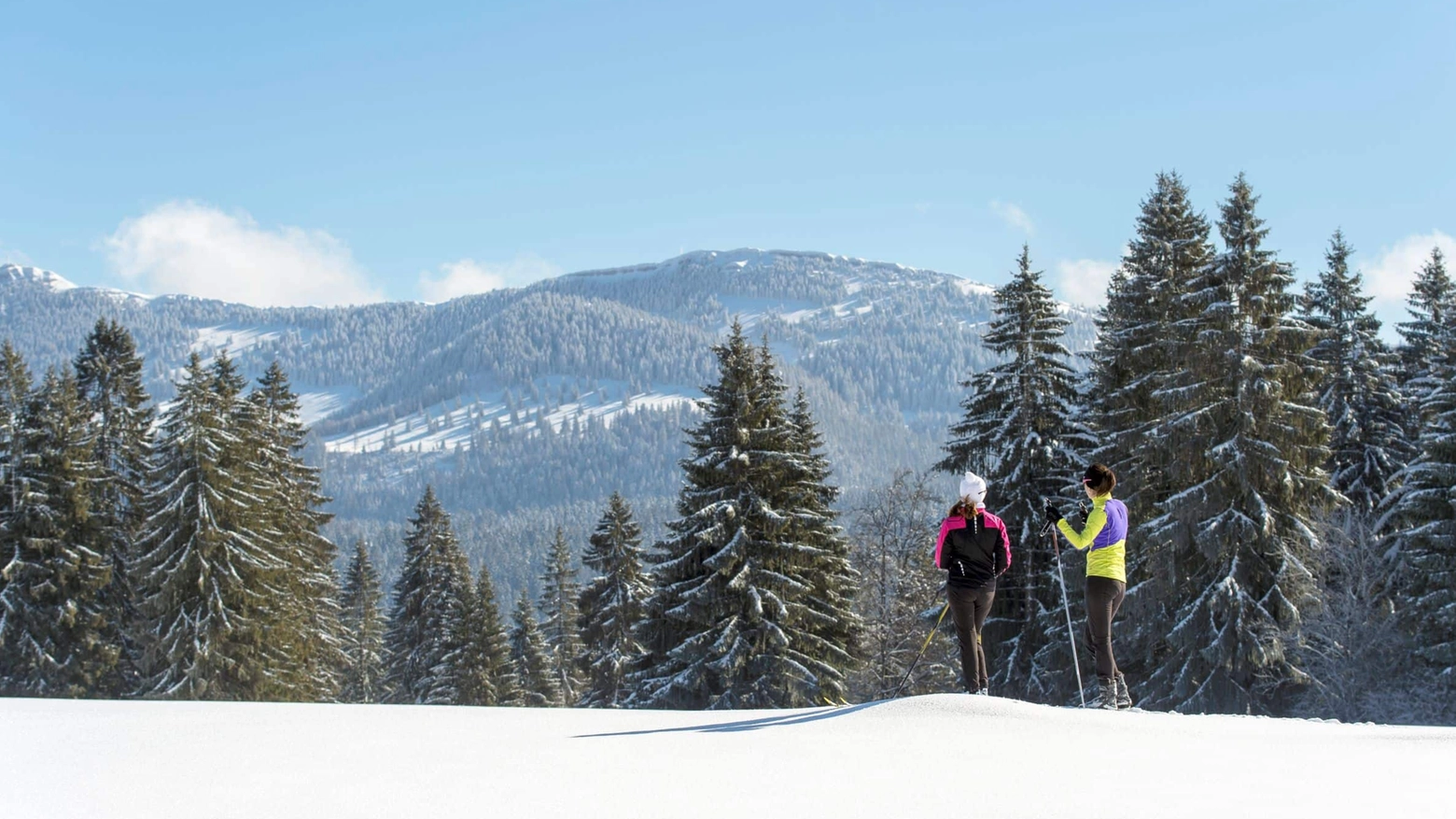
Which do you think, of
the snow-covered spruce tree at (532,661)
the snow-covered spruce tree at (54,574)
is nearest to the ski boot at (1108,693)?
the snow-covered spruce tree at (54,574)

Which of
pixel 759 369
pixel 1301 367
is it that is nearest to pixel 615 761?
pixel 759 369

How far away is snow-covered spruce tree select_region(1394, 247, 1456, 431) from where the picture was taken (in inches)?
1241

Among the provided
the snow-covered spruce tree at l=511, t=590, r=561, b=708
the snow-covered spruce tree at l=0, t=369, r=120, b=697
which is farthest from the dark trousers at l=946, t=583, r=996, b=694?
the snow-covered spruce tree at l=511, t=590, r=561, b=708

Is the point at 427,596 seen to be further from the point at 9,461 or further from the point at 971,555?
the point at 971,555

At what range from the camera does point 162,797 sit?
589 cm

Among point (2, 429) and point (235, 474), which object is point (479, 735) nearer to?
point (235, 474)

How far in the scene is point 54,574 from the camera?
31188 mm

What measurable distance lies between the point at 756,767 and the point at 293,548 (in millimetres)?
29838

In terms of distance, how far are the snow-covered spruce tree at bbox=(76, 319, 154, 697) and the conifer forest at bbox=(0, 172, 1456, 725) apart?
16 centimetres

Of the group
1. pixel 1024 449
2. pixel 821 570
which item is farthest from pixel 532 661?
pixel 1024 449

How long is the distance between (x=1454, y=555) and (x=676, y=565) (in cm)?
1681

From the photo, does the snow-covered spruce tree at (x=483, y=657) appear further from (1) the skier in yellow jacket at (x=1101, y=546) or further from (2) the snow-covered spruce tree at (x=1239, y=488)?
(1) the skier in yellow jacket at (x=1101, y=546)

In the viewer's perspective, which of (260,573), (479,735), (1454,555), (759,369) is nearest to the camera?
(479,735)

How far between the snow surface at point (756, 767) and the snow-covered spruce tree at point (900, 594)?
69.3 feet
